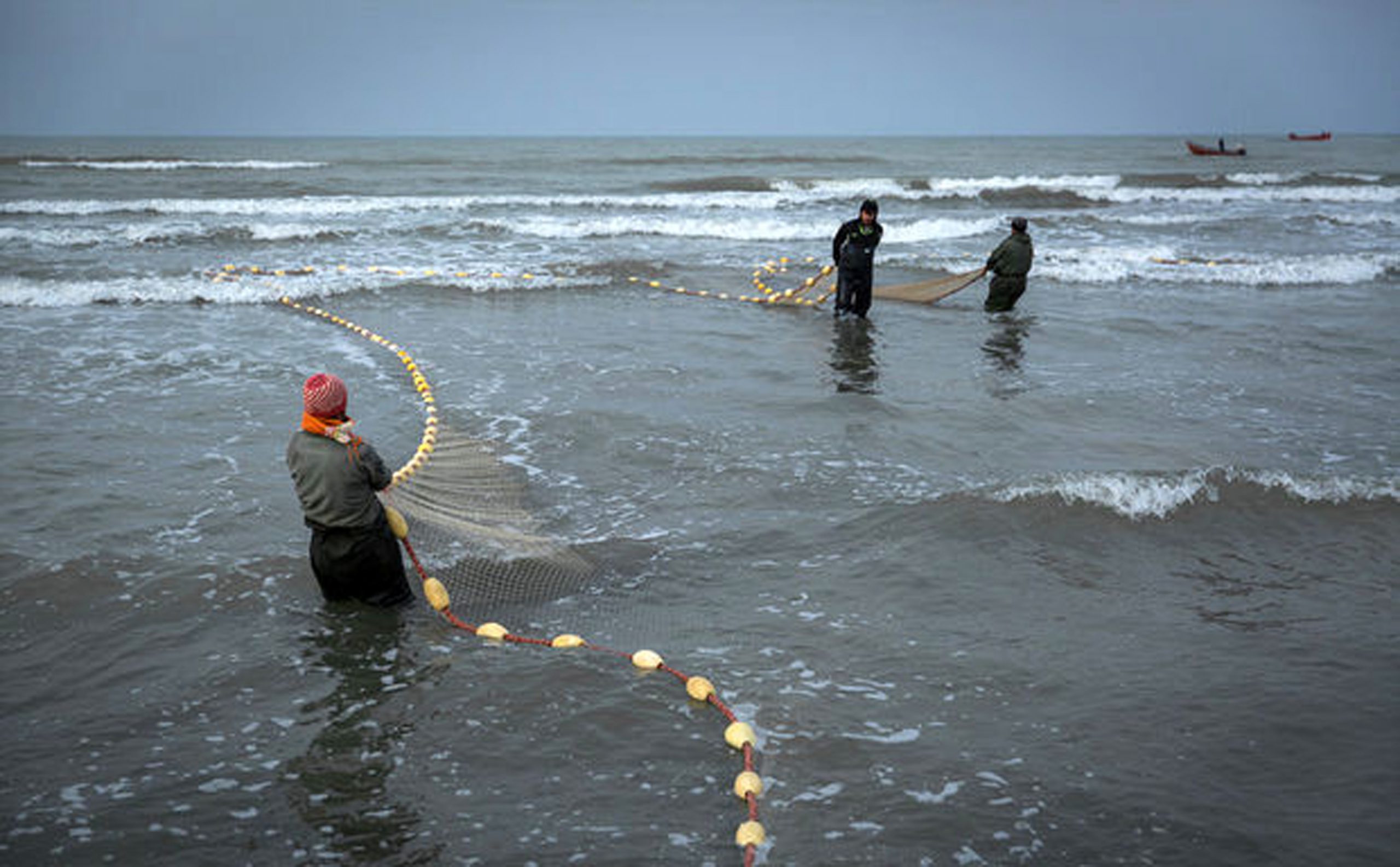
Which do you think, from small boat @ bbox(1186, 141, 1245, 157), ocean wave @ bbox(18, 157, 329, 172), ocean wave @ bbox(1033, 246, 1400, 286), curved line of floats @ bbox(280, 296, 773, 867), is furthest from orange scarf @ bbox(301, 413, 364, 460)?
small boat @ bbox(1186, 141, 1245, 157)

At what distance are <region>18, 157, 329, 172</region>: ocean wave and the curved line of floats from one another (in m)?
40.4

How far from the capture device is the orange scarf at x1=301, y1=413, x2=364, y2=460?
4.66m

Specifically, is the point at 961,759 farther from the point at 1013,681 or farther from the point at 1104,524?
the point at 1104,524

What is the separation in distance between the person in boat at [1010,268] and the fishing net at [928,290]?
0.26 m

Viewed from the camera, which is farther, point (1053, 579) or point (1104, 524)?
point (1104, 524)

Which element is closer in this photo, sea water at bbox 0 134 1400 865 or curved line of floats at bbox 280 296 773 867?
curved line of floats at bbox 280 296 773 867

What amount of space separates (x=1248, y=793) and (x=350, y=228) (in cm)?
2206

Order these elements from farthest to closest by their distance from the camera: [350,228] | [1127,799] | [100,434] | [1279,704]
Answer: [350,228]
[100,434]
[1279,704]
[1127,799]

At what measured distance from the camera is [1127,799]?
3.71 meters

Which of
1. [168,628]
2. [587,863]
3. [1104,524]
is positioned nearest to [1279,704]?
[1104,524]

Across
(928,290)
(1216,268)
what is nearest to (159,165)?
(928,290)

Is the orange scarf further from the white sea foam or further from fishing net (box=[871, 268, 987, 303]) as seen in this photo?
the white sea foam

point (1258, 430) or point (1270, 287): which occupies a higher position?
point (1270, 287)

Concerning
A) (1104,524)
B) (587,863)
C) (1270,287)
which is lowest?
(587,863)
